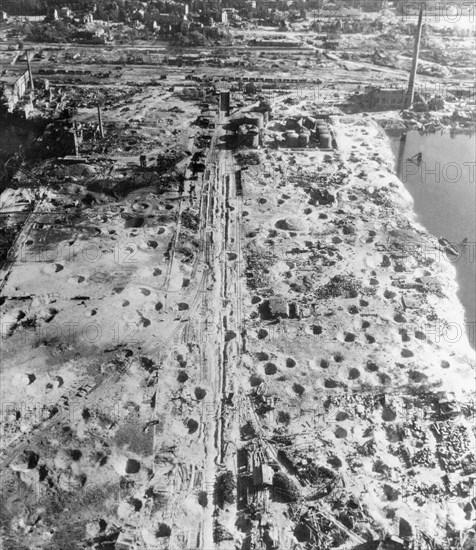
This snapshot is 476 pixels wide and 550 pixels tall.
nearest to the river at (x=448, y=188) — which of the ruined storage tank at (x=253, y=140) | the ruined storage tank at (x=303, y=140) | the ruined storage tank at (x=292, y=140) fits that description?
the ruined storage tank at (x=303, y=140)

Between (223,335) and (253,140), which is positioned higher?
(253,140)

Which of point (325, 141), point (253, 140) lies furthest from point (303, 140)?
point (253, 140)

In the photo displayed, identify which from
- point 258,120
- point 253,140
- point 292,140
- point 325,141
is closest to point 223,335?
point 253,140

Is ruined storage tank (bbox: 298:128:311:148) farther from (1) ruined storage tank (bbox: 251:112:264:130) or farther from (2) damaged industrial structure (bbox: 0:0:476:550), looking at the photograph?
(1) ruined storage tank (bbox: 251:112:264:130)

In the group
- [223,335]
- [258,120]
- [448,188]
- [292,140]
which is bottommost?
[223,335]

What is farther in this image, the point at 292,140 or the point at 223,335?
the point at 292,140

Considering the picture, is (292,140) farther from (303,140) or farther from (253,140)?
(253,140)

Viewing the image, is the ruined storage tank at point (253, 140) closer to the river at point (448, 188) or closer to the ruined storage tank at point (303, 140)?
the ruined storage tank at point (303, 140)

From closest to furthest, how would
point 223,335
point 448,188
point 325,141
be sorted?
1. point 223,335
2. point 448,188
3. point 325,141

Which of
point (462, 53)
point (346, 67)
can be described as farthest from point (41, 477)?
point (462, 53)

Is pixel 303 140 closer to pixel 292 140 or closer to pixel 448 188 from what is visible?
pixel 292 140

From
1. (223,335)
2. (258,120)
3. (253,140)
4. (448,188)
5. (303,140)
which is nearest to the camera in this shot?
(223,335)

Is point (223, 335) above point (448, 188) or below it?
below
